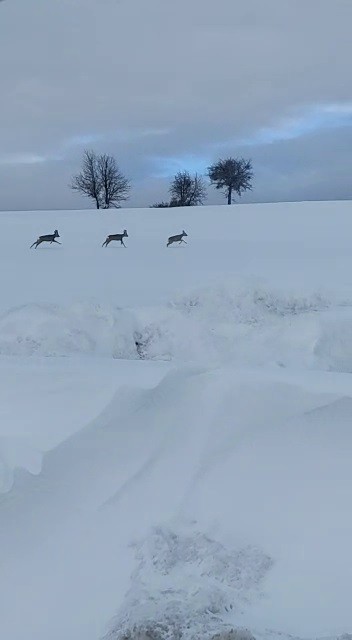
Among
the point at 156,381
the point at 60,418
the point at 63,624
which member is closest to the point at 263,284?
the point at 156,381

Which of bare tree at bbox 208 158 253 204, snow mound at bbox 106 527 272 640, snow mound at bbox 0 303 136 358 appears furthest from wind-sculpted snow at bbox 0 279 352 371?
bare tree at bbox 208 158 253 204

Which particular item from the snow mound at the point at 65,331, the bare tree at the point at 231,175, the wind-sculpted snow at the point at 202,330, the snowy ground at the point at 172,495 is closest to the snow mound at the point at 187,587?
the snowy ground at the point at 172,495

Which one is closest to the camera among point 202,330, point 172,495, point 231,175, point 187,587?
point 187,587

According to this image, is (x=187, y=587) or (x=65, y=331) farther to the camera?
(x=65, y=331)

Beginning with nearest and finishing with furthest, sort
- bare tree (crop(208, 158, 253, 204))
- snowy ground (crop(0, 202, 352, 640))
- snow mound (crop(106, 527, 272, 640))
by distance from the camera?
snow mound (crop(106, 527, 272, 640)), snowy ground (crop(0, 202, 352, 640)), bare tree (crop(208, 158, 253, 204))

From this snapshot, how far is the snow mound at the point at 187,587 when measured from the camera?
101 inches

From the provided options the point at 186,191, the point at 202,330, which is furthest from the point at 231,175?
the point at 202,330

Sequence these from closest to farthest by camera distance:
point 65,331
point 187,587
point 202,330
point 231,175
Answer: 1. point 187,587
2. point 65,331
3. point 202,330
4. point 231,175

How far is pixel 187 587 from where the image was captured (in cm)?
292

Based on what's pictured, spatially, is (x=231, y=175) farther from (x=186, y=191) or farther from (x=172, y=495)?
(x=172, y=495)

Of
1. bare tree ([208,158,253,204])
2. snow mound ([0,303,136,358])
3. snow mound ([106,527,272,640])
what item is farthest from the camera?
bare tree ([208,158,253,204])

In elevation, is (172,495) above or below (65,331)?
below

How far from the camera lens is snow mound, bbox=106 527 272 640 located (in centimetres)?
257

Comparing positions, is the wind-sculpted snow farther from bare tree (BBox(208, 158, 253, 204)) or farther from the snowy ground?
bare tree (BBox(208, 158, 253, 204))
